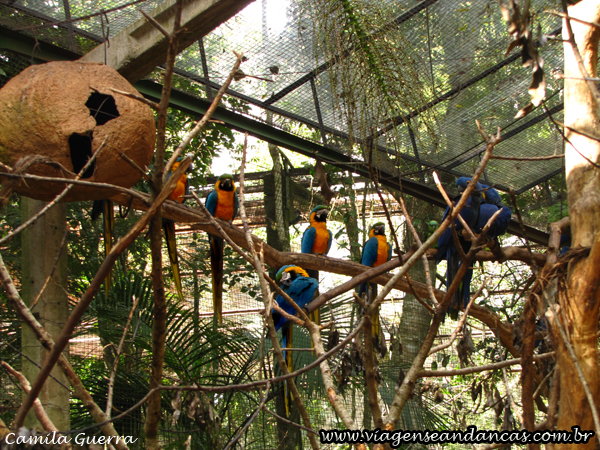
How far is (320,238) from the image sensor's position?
3693 millimetres

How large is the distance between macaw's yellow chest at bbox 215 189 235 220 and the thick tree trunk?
91.4 inches

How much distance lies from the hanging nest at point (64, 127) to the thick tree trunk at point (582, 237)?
5.28ft

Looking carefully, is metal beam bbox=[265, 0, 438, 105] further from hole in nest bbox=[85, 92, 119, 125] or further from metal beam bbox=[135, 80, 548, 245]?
hole in nest bbox=[85, 92, 119, 125]

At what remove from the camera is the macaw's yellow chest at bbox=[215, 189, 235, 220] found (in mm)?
3416

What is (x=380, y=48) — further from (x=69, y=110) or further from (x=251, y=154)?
(x=251, y=154)

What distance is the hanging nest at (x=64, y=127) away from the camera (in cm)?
181

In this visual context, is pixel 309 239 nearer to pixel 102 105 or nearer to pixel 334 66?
pixel 334 66

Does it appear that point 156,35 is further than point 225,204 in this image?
No

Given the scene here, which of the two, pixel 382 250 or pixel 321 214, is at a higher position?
pixel 321 214

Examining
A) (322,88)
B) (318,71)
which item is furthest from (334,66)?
(322,88)

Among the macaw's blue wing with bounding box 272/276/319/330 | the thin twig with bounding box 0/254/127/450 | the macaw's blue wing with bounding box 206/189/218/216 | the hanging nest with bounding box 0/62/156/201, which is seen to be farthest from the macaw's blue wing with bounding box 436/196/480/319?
the thin twig with bounding box 0/254/127/450

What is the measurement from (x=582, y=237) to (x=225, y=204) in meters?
2.45

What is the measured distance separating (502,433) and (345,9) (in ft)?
5.05

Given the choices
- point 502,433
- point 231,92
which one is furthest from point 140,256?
point 502,433
